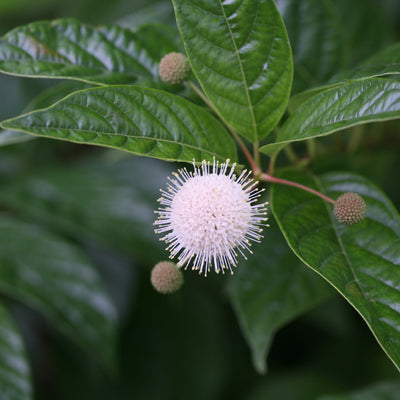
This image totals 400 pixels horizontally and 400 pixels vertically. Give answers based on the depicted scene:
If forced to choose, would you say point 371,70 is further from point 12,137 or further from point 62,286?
point 62,286

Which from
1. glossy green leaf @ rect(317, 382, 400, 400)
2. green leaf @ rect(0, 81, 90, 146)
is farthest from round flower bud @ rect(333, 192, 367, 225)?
green leaf @ rect(0, 81, 90, 146)

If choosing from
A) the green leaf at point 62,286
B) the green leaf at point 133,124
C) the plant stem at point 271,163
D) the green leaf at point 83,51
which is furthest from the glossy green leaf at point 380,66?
the green leaf at point 62,286

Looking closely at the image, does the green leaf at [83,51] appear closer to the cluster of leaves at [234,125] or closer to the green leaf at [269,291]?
the cluster of leaves at [234,125]

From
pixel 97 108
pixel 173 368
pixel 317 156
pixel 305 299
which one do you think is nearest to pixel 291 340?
pixel 173 368

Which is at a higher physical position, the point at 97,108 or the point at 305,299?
the point at 97,108

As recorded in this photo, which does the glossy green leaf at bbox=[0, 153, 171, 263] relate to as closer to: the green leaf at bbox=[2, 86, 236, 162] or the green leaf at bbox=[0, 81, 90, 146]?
the green leaf at bbox=[0, 81, 90, 146]

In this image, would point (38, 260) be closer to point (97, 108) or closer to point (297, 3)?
point (97, 108)

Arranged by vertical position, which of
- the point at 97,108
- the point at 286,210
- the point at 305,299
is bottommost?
the point at 305,299

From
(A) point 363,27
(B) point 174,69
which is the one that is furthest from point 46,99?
(A) point 363,27
